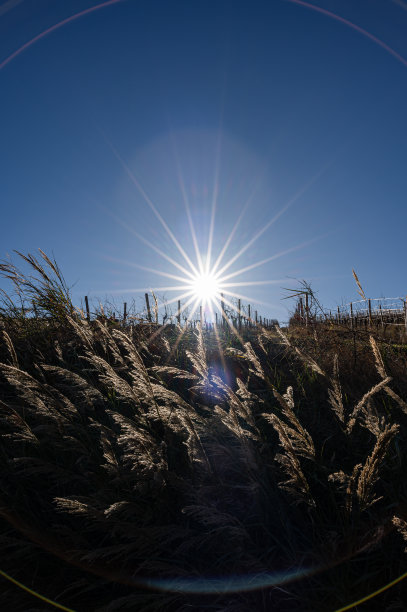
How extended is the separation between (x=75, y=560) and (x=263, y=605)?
3.17ft

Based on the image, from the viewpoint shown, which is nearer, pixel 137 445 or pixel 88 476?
pixel 137 445

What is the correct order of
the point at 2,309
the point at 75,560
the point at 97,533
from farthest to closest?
1. the point at 2,309
2. the point at 97,533
3. the point at 75,560

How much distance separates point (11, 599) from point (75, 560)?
12.0 inches

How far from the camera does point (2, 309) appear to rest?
4496 millimetres

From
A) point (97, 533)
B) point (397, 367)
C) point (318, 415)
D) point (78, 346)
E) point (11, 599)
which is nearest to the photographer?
point (11, 599)

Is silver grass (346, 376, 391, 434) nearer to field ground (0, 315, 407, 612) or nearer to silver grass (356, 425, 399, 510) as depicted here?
field ground (0, 315, 407, 612)

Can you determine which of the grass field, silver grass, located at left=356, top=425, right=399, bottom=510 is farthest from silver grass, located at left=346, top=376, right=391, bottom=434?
silver grass, located at left=356, top=425, right=399, bottom=510

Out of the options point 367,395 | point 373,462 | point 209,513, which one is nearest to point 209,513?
point 209,513

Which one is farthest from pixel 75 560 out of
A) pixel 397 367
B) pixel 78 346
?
→ pixel 397 367

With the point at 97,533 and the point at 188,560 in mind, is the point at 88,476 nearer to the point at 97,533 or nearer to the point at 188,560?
the point at 97,533

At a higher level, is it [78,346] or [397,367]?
[78,346]

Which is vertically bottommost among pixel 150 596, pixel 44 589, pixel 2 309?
pixel 44 589

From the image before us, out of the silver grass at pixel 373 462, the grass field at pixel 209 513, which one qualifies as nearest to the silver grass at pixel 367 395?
the grass field at pixel 209 513

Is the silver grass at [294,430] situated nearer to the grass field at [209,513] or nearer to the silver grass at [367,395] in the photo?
the grass field at [209,513]
